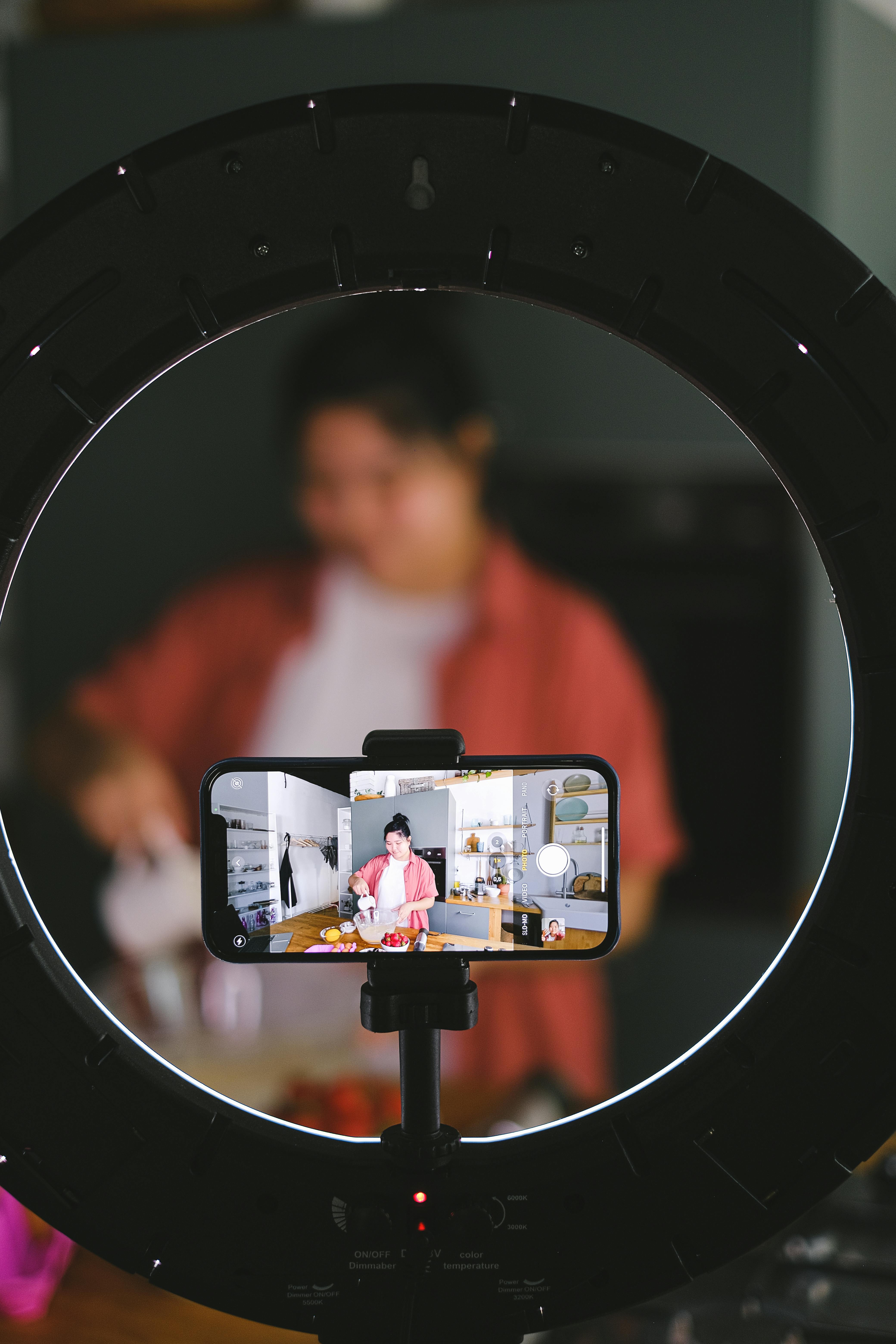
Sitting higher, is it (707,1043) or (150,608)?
(150,608)

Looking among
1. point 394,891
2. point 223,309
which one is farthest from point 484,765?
point 223,309

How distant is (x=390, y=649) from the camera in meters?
1.85

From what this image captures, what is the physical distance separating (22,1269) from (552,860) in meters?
0.64

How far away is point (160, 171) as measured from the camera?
308 millimetres

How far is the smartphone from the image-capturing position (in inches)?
12.7

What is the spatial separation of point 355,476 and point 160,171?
5.09ft

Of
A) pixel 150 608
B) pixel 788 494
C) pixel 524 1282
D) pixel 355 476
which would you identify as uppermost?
pixel 355 476

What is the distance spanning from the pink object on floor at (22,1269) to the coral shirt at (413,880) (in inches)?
21.7

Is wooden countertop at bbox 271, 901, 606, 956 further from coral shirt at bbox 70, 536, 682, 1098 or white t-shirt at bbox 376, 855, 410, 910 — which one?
coral shirt at bbox 70, 536, 682, 1098

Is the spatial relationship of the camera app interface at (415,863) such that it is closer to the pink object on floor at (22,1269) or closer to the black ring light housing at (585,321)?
the black ring light housing at (585,321)

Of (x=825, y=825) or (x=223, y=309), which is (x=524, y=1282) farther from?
(x=825, y=825)

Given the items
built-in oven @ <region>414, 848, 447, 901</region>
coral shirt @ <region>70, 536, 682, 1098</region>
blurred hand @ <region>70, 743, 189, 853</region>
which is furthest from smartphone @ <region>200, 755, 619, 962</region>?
blurred hand @ <region>70, 743, 189, 853</region>

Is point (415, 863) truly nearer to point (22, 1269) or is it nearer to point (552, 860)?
point (552, 860)

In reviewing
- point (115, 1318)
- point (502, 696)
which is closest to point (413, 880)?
point (115, 1318)
